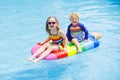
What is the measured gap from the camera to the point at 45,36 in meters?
7.43

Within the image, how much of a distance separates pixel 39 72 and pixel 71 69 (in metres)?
0.65

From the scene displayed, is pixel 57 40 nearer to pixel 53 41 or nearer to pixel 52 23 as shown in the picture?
pixel 53 41

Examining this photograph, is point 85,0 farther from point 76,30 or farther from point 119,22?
point 76,30

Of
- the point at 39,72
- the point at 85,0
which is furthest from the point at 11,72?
the point at 85,0

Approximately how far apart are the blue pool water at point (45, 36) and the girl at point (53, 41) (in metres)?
0.29

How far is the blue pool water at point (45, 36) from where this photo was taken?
5453 mm

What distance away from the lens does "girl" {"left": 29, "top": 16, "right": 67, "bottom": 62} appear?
5.63 m

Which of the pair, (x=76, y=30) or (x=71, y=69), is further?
(x=76, y=30)

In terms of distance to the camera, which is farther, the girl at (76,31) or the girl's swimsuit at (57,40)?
the girl at (76,31)

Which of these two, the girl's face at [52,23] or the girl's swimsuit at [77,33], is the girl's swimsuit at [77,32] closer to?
the girl's swimsuit at [77,33]

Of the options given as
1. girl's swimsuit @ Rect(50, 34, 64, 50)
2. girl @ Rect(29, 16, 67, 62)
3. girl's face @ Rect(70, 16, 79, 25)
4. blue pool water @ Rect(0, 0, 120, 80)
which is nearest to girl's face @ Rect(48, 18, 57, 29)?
girl @ Rect(29, 16, 67, 62)

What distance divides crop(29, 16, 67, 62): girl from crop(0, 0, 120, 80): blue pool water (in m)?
0.29

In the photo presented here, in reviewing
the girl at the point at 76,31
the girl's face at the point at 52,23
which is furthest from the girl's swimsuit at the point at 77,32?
the girl's face at the point at 52,23

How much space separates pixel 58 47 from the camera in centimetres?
580
